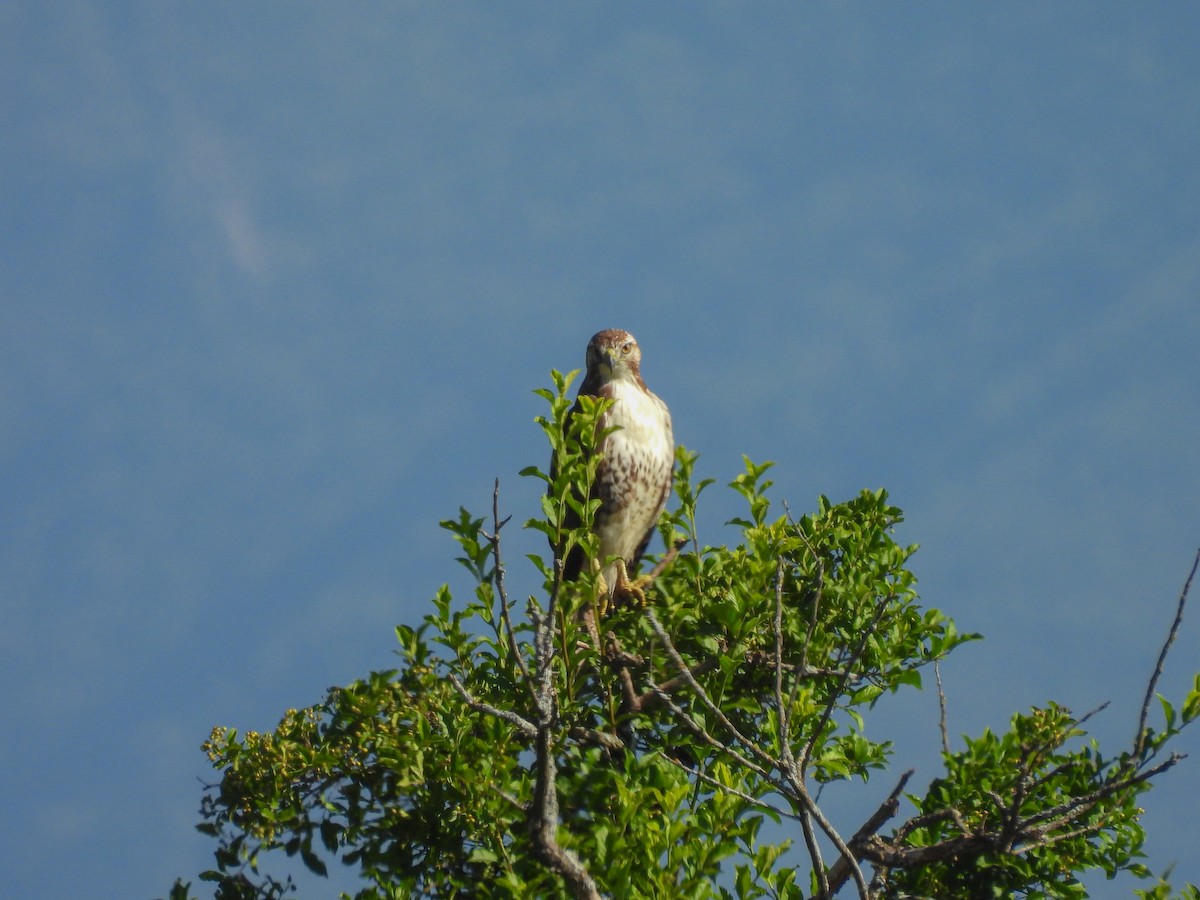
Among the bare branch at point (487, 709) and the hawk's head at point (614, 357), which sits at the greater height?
the hawk's head at point (614, 357)

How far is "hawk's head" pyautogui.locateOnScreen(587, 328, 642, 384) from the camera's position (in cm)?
725

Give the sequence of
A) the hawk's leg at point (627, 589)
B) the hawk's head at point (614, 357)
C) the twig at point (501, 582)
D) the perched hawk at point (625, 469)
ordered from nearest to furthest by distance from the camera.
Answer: the twig at point (501, 582) < the hawk's leg at point (627, 589) < the perched hawk at point (625, 469) < the hawk's head at point (614, 357)

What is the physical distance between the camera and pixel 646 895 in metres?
4.40

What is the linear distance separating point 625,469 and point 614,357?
2.52 ft

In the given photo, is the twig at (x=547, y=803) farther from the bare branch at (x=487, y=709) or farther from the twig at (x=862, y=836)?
the twig at (x=862, y=836)

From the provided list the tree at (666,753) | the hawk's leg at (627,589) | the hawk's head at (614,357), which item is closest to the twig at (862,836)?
the tree at (666,753)

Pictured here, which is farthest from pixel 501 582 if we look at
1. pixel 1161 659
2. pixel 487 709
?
pixel 1161 659

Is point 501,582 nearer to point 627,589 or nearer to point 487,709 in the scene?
point 487,709

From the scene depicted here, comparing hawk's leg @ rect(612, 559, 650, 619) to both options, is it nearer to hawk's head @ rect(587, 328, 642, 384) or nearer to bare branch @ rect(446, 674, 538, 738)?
hawk's head @ rect(587, 328, 642, 384)

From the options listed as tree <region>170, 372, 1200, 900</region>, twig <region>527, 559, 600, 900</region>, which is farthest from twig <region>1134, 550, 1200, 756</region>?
twig <region>527, 559, 600, 900</region>

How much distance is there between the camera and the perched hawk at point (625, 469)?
677cm

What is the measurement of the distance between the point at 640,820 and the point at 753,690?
1.23 m

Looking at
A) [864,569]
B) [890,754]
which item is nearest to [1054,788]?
[890,754]

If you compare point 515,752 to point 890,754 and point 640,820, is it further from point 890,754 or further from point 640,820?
point 890,754
